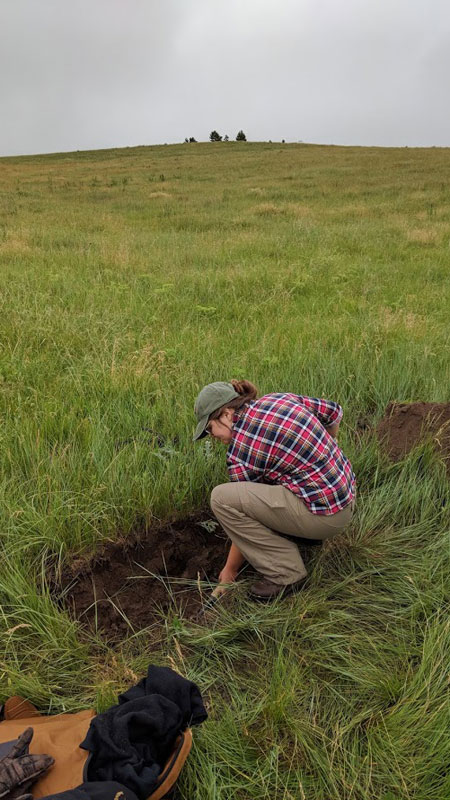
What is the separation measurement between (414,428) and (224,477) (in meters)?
1.30

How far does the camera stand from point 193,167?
28.5 metres

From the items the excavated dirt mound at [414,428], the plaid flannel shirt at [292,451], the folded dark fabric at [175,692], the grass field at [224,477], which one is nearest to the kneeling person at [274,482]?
the plaid flannel shirt at [292,451]

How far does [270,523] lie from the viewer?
245 centimetres

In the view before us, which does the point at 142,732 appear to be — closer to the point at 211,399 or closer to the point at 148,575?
the point at 148,575

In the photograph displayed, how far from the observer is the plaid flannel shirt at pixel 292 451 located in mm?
2352

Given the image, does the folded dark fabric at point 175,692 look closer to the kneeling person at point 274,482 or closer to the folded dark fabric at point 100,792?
the folded dark fabric at point 100,792

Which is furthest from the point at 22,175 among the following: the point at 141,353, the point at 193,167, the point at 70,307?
the point at 141,353

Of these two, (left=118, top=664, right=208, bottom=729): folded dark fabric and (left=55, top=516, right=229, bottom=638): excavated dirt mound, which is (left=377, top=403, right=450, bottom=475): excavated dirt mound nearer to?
(left=55, top=516, right=229, bottom=638): excavated dirt mound

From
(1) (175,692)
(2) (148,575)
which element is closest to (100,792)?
(1) (175,692)

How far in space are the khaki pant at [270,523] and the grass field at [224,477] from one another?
17 cm

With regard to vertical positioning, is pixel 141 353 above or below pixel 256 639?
above

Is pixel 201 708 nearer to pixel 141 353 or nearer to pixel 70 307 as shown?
pixel 141 353

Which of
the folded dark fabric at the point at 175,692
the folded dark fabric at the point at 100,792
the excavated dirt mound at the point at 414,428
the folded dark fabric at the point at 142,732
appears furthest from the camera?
the excavated dirt mound at the point at 414,428

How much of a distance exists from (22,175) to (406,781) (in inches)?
1223
